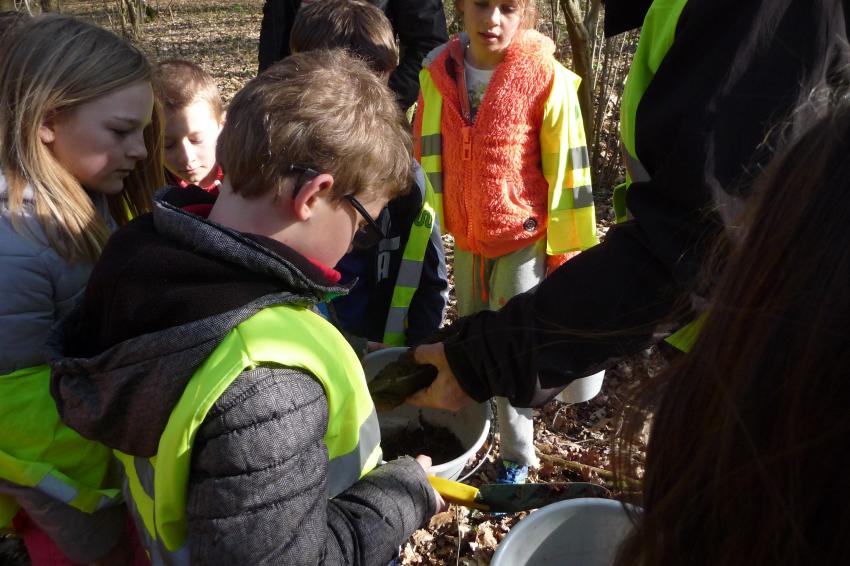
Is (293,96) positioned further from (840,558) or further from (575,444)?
(575,444)

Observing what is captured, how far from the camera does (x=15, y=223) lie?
1683 millimetres

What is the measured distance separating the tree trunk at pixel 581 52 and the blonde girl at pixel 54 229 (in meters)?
3.46

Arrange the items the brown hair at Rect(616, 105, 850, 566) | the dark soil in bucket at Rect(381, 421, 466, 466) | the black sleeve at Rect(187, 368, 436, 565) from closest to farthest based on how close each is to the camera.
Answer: the brown hair at Rect(616, 105, 850, 566) < the black sleeve at Rect(187, 368, 436, 565) < the dark soil in bucket at Rect(381, 421, 466, 466)

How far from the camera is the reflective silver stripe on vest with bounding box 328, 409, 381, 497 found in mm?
1413

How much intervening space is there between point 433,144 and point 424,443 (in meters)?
1.48

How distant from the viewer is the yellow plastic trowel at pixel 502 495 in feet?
5.11

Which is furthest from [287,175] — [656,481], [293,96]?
[656,481]

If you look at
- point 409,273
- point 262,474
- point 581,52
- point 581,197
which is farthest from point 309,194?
point 581,52

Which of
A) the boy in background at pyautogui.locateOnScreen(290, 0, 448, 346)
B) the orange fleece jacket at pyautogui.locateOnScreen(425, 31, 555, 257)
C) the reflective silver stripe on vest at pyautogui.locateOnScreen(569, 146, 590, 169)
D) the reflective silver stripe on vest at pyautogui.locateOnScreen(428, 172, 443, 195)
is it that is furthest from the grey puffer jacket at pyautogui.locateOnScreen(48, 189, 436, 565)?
the reflective silver stripe on vest at pyautogui.locateOnScreen(428, 172, 443, 195)

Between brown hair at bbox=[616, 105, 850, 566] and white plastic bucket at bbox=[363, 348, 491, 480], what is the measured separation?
1106 millimetres

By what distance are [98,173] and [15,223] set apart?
0.28m

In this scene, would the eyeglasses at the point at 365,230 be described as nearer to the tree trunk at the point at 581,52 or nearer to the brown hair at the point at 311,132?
the brown hair at the point at 311,132

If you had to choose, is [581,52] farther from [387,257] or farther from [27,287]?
[27,287]

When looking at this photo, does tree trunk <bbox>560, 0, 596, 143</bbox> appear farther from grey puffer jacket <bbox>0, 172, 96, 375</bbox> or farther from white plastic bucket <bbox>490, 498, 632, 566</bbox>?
grey puffer jacket <bbox>0, 172, 96, 375</bbox>
